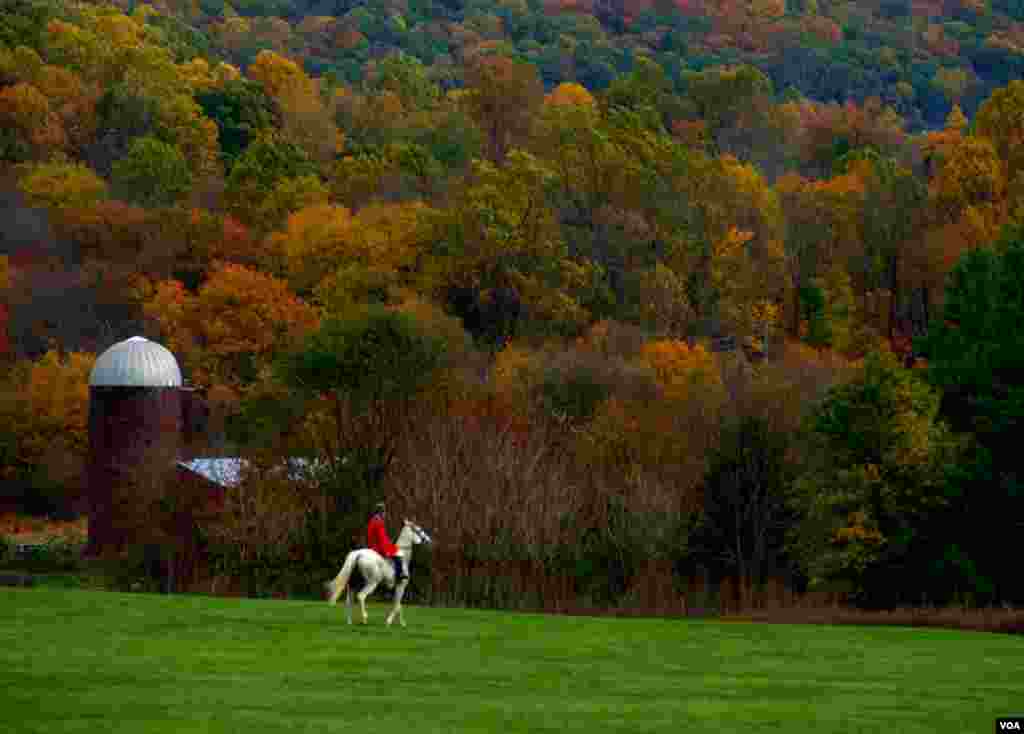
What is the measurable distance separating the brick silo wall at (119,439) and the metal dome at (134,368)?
271mm

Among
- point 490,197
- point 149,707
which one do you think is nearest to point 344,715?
point 149,707

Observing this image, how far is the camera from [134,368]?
252 feet

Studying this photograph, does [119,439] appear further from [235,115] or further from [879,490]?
[235,115]

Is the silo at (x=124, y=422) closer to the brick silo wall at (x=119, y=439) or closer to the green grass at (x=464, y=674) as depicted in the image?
the brick silo wall at (x=119, y=439)

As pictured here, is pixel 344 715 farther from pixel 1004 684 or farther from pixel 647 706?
pixel 1004 684

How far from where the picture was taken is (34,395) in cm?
8938

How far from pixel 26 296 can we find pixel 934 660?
3167 inches

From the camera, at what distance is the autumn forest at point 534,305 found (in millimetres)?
61250

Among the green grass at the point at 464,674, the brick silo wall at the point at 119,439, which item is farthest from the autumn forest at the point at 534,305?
the green grass at the point at 464,674

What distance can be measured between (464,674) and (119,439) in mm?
50698

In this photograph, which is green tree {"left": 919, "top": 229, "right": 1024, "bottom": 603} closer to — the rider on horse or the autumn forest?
the autumn forest

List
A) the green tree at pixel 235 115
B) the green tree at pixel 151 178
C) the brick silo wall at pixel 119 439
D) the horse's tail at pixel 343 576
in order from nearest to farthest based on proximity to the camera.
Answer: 1. the horse's tail at pixel 343 576
2. the brick silo wall at pixel 119 439
3. the green tree at pixel 151 178
4. the green tree at pixel 235 115

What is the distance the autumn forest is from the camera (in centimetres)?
6125

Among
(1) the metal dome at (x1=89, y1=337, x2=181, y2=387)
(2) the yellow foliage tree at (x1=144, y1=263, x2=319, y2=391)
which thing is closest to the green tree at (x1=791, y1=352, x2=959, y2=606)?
(1) the metal dome at (x1=89, y1=337, x2=181, y2=387)
